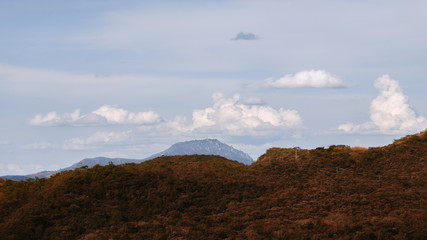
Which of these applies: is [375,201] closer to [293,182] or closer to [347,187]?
[347,187]

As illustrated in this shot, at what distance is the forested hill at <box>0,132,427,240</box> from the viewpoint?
32375mm

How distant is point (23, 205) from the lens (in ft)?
118

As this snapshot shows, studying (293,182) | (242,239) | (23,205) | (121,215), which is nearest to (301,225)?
(242,239)

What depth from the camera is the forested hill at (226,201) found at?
3238 centimetres

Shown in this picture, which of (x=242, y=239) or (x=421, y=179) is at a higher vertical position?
(x=421, y=179)

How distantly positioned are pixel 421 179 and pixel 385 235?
17.8 m

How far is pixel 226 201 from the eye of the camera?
129 feet

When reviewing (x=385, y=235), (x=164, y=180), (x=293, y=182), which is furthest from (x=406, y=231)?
(x=164, y=180)

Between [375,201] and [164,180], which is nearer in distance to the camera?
[375,201]

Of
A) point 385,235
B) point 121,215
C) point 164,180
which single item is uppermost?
point 164,180

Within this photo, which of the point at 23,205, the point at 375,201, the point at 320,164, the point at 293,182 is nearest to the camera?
the point at 23,205

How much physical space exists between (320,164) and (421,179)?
10.7 metres

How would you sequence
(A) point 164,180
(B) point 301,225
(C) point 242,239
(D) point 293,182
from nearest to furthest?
(C) point 242,239 < (B) point 301,225 < (A) point 164,180 < (D) point 293,182

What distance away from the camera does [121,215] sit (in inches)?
1380
